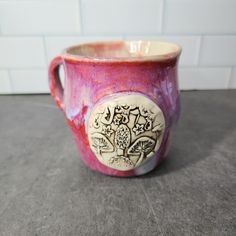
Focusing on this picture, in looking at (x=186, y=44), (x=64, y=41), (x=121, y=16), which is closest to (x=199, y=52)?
(x=186, y=44)

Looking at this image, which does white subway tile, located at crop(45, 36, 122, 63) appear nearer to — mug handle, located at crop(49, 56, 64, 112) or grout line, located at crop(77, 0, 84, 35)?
grout line, located at crop(77, 0, 84, 35)

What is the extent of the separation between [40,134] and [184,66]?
0.40 m

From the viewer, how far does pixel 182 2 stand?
58 centimetres

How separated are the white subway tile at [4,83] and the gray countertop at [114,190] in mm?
241

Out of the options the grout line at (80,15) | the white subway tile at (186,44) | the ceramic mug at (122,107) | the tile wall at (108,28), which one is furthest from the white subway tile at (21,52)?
the ceramic mug at (122,107)

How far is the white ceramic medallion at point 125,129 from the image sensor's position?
0.87ft

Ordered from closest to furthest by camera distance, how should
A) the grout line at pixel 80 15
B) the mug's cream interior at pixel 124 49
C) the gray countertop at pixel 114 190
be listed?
the gray countertop at pixel 114 190 < the mug's cream interior at pixel 124 49 < the grout line at pixel 80 15

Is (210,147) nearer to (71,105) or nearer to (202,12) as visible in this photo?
(71,105)

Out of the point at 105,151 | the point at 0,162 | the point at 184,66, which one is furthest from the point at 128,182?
the point at 184,66

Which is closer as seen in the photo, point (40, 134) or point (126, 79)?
point (126, 79)

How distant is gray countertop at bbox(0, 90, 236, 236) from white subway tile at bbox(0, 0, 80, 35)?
266 millimetres

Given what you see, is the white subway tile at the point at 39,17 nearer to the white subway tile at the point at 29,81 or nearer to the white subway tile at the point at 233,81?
the white subway tile at the point at 29,81

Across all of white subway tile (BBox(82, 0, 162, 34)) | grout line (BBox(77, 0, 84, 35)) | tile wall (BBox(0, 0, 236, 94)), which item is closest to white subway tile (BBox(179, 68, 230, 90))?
tile wall (BBox(0, 0, 236, 94))

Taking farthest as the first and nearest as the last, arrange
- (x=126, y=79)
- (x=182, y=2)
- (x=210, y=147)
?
(x=182, y=2)
(x=210, y=147)
(x=126, y=79)
